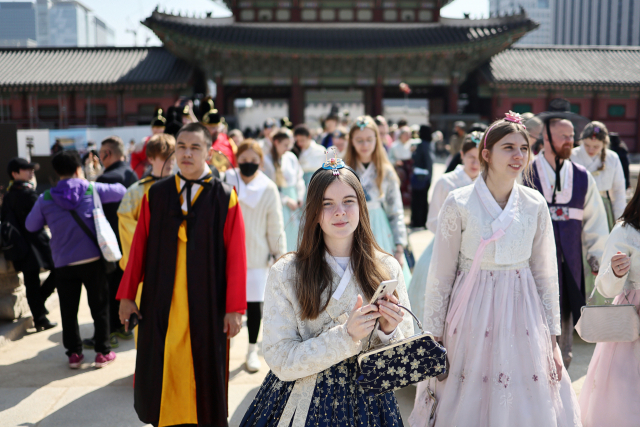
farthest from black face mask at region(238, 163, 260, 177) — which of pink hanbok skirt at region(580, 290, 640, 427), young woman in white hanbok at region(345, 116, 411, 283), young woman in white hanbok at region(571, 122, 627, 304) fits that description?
young woman in white hanbok at region(571, 122, 627, 304)

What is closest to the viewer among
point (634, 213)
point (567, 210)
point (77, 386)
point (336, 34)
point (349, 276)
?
point (349, 276)

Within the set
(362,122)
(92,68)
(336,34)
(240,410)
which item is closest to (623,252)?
(362,122)

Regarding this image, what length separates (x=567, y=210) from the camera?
3.48 metres

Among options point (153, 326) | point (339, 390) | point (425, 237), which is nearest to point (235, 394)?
point (153, 326)

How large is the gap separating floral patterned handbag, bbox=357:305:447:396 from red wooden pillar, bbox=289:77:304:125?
17330mm

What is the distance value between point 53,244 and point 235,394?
65.8 inches

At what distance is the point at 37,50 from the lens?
64.2 ft

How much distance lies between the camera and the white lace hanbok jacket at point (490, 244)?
2357 millimetres

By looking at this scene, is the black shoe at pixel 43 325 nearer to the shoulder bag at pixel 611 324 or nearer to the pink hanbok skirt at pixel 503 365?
the pink hanbok skirt at pixel 503 365

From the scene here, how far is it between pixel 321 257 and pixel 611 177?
12.2 feet

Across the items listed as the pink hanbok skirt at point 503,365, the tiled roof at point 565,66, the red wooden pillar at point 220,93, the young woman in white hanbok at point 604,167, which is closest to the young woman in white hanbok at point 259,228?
the pink hanbok skirt at point 503,365

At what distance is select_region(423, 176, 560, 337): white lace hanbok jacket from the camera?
7.73 feet

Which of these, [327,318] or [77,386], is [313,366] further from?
[77,386]

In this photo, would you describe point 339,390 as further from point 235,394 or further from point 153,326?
point 235,394
